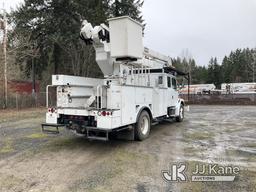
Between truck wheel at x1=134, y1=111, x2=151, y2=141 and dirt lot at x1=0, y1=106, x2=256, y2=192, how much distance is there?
24cm

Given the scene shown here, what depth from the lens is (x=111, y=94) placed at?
5.96 m

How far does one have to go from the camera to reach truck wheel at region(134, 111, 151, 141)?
23.1 ft

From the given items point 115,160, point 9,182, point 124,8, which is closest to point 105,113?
point 115,160

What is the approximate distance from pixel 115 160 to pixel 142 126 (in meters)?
2.12

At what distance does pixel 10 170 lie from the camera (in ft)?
16.0

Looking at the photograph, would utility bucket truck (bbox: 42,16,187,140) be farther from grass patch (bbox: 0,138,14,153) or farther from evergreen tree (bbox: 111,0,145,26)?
evergreen tree (bbox: 111,0,145,26)

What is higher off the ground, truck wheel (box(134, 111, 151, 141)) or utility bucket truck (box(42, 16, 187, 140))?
utility bucket truck (box(42, 16, 187, 140))

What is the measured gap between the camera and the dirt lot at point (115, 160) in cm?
413

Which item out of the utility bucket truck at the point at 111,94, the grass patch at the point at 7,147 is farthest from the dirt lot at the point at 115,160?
the utility bucket truck at the point at 111,94

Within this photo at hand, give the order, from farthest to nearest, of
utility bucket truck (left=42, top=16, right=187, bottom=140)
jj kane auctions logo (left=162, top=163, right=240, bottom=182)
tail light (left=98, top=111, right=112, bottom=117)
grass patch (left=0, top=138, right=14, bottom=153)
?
grass patch (left=0, top=138, right=14, bottom=153) < utility bucket truck (left=42, top=16, right=187, bottom=140) < tail light (left=98, top=111, right=112, bottom=117) < jj kane auctions logo (left=162, top=163, right=240, bottom=182)

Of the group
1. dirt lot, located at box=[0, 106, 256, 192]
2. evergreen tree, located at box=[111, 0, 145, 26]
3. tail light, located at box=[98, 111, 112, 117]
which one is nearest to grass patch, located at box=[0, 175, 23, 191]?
dirt lot, located at box=[0, 106, 256, 192]

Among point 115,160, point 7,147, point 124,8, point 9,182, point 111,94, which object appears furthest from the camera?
point 124,8

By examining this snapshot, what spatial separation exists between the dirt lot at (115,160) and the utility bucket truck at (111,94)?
569 millimetres

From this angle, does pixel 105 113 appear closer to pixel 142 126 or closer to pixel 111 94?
pixel 111 94
